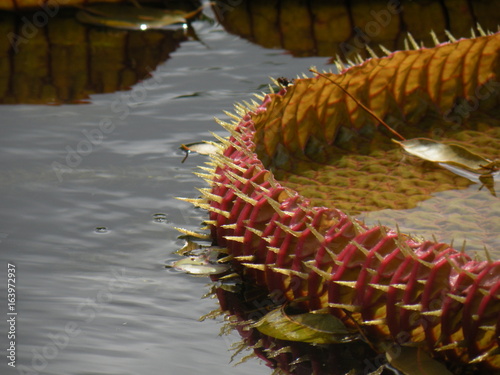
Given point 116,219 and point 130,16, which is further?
point 130,16

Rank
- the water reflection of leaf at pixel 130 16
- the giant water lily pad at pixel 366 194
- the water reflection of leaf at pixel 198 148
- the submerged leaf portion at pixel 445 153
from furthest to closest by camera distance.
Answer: the water reflection of leaf at pixel 130 16 → the water reflection of leaf at pixel 198 148 → the submerged leaf portion at pixel 445 153 → the giant water lily pad at pixel 366 194

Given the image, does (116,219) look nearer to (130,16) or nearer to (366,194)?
(366,194)

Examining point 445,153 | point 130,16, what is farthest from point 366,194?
point 130,16

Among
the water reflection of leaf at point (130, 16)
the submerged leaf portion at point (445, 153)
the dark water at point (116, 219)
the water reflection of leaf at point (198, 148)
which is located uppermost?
the submerged leaf portion at point (445, 153)

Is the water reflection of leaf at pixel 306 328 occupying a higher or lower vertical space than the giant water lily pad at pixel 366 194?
lower

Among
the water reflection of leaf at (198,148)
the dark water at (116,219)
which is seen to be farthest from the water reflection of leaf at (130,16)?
the water reflection of leaf at (198,148)

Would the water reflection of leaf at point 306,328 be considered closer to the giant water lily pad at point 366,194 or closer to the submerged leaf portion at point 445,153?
the giant water lily pad at point 366,194
